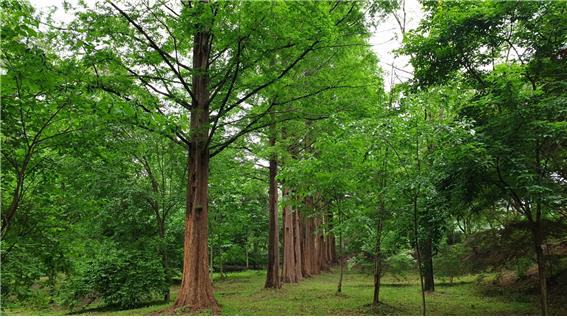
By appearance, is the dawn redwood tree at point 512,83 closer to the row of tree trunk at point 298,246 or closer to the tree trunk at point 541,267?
the tree trunk at point 541,267

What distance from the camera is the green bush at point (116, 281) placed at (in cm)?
1166

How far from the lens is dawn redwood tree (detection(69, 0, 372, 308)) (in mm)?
6672

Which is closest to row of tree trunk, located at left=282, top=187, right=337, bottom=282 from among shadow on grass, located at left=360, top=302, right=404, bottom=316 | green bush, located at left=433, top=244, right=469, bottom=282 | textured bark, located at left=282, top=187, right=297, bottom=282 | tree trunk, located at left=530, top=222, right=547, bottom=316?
textured bark, located at left=282, top=187, right=297, bottom=282

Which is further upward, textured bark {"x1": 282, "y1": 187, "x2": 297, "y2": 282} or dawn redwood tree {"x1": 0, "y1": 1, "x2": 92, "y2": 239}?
dawn redwood tree {"x1": 0, "y1": 1, "x2": 92, "y2": 239}

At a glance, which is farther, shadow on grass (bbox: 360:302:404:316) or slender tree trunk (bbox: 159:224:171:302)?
slender tree trunk (bbox: 159:224:171:302)

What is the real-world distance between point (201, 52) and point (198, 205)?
3900 mm

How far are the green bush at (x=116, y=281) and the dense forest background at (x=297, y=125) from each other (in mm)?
47

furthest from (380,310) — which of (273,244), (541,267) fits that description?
(273,244)

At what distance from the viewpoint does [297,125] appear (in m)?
11.9

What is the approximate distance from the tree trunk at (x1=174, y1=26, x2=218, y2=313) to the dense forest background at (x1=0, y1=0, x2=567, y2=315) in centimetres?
4

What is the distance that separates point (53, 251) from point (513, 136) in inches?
302

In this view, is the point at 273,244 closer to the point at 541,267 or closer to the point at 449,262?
the point at 449,262

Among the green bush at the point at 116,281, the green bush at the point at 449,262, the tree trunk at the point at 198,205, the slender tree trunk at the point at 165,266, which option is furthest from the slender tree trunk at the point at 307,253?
the tree trunk at the point at 198,205

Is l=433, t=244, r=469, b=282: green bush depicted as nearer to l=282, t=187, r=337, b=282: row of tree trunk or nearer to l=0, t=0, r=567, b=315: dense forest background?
l=0, t=0, r=567, b=315: dense forest background
